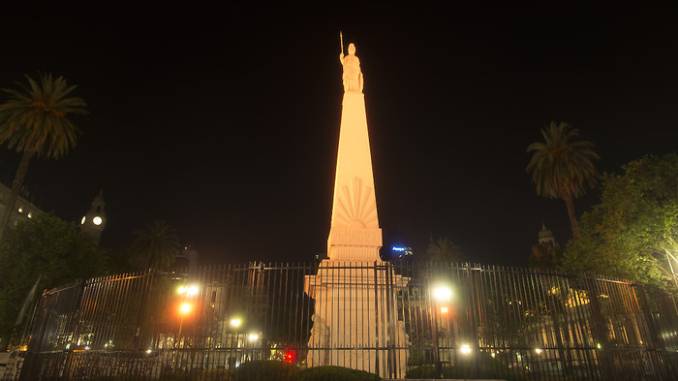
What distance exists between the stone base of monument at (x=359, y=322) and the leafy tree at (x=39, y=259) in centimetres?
2119

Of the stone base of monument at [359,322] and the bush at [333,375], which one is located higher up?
the stone base of monument at [359,322]

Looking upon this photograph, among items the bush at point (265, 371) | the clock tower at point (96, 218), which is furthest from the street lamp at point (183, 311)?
the clock tower at point (96, 218)

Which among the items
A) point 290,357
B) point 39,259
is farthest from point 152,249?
point 290,357

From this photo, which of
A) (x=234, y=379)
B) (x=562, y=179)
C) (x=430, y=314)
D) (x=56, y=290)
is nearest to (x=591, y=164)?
(x=562, y=179)

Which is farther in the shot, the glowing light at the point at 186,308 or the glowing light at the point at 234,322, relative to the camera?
the glowing light at the point at 186,308

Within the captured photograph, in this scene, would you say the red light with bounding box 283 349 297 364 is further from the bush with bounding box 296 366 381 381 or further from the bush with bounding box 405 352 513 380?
the bush with bounding box 405 352 513 380

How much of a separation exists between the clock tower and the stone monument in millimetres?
87261

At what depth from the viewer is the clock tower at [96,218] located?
88375mm

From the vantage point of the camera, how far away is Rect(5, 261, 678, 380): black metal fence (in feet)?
34.4

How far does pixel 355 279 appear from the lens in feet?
42.5

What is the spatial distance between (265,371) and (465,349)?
4945mm

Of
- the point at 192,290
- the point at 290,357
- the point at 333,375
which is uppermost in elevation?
the point at 192,290

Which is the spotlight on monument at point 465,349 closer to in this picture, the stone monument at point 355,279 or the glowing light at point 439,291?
the glowing light at point 439,291

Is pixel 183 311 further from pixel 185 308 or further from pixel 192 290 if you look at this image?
pixel 185 308
